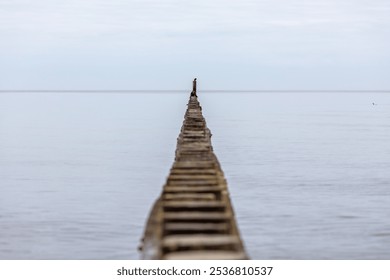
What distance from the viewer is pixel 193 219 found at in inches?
387

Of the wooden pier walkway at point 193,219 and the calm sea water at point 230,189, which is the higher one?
the calm sea water at point 230,189

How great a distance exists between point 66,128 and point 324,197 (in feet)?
124

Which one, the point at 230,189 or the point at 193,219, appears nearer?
the point at 193,219

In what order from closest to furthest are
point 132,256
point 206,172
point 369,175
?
point 206,172 < point 132,256 < point 369,175

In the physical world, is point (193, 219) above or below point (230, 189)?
below

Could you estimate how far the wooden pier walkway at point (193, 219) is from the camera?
848 centimetres

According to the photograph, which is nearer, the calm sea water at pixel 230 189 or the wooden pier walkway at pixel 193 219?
the wooden pier walkway at pixel 193 219

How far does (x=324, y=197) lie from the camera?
2278cm

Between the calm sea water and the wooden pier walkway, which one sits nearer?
the wooden pier walkway

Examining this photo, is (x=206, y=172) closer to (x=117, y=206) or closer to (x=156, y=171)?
(x=117, y=206)

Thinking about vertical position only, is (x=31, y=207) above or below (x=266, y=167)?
below

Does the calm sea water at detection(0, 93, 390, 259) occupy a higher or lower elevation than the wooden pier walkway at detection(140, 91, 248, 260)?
higher

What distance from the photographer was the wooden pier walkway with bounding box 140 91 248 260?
8484mm
